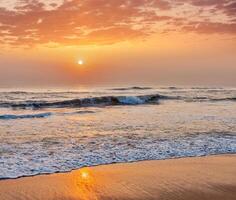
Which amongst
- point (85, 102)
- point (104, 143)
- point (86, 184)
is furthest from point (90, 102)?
point (86, 184)

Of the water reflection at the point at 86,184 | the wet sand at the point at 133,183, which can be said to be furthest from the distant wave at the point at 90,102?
the wet sand at the point at 133,183

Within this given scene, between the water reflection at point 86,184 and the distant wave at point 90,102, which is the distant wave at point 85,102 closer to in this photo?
the distant wave at point 90,102

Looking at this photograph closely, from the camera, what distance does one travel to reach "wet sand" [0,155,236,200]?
6902 mm

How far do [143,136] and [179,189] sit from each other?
20.7 feet

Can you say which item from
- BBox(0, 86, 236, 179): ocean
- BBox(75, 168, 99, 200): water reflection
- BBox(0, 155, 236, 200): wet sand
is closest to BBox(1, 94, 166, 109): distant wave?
BBox(0, 86, 236, 179): ocean

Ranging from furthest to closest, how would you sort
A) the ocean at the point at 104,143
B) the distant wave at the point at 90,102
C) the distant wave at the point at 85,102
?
the distant wave at the point at 90,102 → the distant wave at the point at 85,102 → the ocean at the point at 104,143

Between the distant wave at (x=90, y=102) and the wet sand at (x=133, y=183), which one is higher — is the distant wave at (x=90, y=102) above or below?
above

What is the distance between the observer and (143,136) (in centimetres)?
1355

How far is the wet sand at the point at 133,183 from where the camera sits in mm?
6902

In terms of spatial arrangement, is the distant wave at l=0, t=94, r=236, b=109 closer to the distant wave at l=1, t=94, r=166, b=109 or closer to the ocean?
the distant wave at l=1, t=94, r=166, b=109

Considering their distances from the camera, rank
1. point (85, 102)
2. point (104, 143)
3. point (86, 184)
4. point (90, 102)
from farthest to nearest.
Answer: point (90, 102)
point (85, 102)
point (104, 143)
point (86, 184)

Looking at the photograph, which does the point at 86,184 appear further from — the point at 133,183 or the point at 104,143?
the point at 104,143

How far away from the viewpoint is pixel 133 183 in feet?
25.1

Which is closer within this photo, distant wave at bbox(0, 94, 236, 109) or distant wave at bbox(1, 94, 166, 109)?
distant wave at bbox(0, 94, 236, 109)
